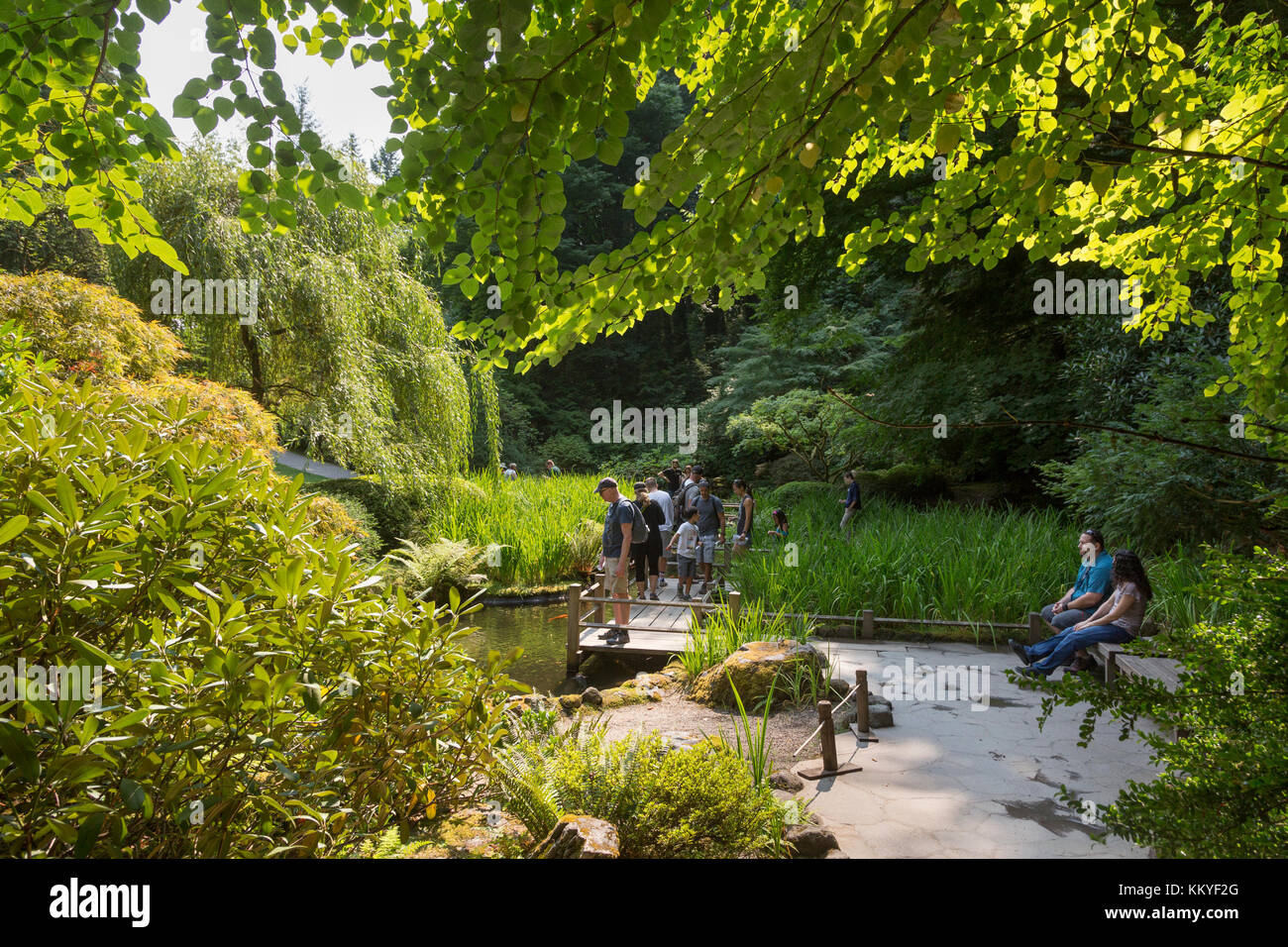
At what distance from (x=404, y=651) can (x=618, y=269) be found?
1.69 metres

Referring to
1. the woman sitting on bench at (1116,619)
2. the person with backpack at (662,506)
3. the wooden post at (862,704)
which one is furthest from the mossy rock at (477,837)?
the person with backpack at (662,506)

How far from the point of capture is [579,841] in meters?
2.57

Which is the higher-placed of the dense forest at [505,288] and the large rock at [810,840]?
the dense forest at [505,288]

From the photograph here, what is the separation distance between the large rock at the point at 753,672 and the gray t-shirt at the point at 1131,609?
257cm

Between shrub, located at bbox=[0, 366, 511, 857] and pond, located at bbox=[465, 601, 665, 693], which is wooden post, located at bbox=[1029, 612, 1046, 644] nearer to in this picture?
pond, located at bbox=[465, 601, 665, 693]

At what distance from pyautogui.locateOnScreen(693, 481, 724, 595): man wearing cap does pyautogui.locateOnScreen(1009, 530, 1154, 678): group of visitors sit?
13.8 feet

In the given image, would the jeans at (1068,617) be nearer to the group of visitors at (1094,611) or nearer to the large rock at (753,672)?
the group of visitors at (1094,611)

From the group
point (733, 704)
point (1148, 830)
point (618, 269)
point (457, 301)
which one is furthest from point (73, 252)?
point (1148, 830)

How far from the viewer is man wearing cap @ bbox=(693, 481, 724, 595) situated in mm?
9922

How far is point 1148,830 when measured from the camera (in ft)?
6.71

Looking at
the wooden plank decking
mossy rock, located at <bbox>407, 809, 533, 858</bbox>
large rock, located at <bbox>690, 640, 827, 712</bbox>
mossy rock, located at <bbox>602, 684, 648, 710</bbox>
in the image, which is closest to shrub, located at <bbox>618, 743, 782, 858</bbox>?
mossy rock, located at <bbox>407, 809, 533, 858</bbox>

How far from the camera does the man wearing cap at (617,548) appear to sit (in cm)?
822

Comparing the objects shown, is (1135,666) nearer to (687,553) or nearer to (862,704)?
(862,704)

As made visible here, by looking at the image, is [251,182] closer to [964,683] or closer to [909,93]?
[909,93]
